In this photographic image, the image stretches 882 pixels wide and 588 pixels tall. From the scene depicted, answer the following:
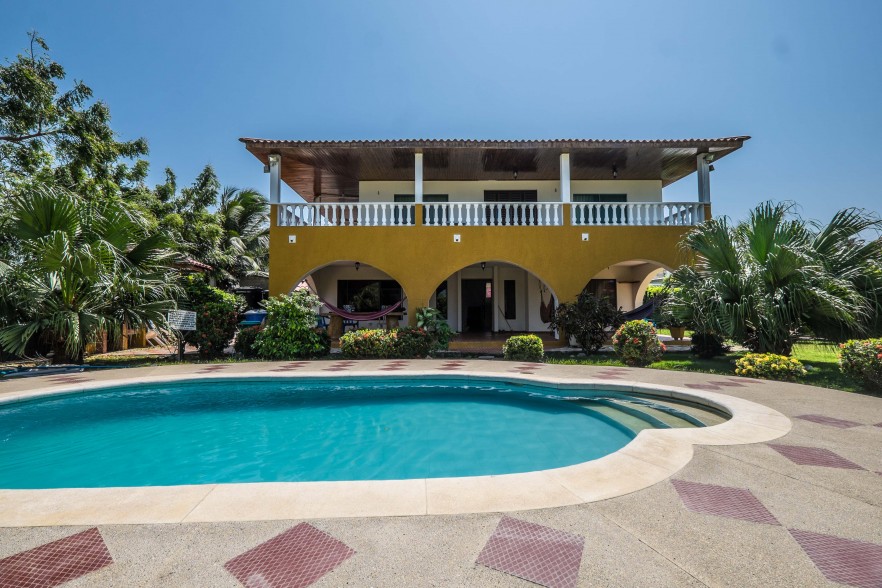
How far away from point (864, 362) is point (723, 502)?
5705mm

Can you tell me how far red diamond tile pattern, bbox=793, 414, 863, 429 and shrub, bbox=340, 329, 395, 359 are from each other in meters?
8.02

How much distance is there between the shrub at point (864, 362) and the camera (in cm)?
604

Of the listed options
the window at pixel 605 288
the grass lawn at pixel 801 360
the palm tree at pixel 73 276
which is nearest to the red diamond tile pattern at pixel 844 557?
the grass lawn at pixel 801 360

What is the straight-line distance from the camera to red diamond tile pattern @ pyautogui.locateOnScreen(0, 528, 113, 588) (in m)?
1.91

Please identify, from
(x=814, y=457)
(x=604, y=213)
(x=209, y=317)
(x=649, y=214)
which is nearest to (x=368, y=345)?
(x=209, y=317)

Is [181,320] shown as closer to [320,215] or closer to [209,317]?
[209,317]

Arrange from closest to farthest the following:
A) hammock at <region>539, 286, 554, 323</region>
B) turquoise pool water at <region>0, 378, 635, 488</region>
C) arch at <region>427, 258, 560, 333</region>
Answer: turquoise pool water at <region>0, 378, 635, 488</region>
hammock at <region>539, 286, 554, 323</region>
arch at <region>427, 258, 560, 333</region>

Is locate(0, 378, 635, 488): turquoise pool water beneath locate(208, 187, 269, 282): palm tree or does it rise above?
beneath

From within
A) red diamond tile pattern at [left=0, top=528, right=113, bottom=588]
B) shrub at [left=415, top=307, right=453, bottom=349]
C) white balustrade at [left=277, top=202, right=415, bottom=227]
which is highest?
white balustrade at [left=277, top=202, right=415, bottom=227]

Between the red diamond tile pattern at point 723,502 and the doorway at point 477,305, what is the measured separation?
1331 cm

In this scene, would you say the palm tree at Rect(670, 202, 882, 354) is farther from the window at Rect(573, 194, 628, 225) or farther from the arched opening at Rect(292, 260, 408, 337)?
the arched opening at Rect(292, 260, 408, 337)

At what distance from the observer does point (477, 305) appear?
1644 centimetres

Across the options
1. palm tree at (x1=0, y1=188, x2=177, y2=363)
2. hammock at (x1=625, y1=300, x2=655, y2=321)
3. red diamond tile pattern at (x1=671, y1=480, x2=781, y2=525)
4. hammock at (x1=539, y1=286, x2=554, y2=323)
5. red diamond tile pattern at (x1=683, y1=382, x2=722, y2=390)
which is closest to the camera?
red diamond tile pattern at (x1=671, y1=480, x2=781, y2=525)

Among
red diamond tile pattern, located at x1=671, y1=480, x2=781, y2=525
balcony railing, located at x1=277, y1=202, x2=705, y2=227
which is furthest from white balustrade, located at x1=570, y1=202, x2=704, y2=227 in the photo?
red diamond tile pattern, located at x1=671, y1=480, x2=781, y2=525
